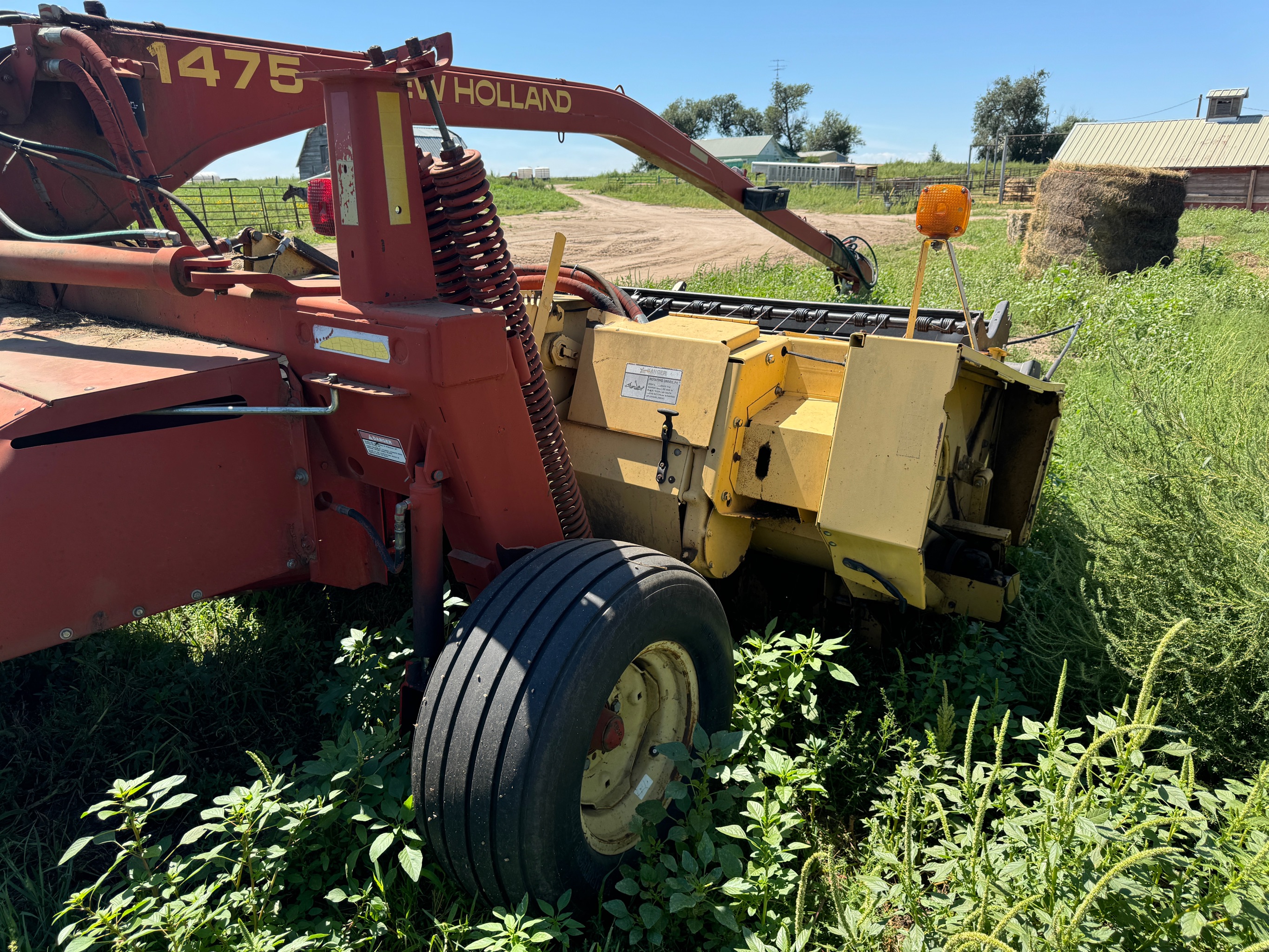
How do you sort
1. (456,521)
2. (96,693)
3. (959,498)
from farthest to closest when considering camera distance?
(959,498), (96,693), (456,521)

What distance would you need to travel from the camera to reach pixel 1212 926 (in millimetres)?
1863

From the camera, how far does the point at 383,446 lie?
2436 millimetres

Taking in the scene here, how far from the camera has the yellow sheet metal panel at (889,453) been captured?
2822mm

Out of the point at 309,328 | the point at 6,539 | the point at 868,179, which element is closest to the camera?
the point at 6,539

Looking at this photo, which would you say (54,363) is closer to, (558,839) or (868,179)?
(558,839)

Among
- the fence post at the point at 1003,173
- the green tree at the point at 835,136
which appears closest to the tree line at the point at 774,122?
the green tree at the point at 835,136

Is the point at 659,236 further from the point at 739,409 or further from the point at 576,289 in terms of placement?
the point at 739,409

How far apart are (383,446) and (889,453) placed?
5.45 feet

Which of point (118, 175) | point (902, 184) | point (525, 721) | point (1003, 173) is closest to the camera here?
point (525, 721)

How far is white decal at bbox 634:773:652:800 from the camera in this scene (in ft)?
8.54

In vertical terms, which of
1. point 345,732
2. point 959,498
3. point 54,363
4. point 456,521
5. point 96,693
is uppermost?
point 54,363

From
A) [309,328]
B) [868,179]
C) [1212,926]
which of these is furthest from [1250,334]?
[868,179]

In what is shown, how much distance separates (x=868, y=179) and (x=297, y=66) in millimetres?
46698

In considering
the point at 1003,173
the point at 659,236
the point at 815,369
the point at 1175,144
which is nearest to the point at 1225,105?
the point at 1175,144
